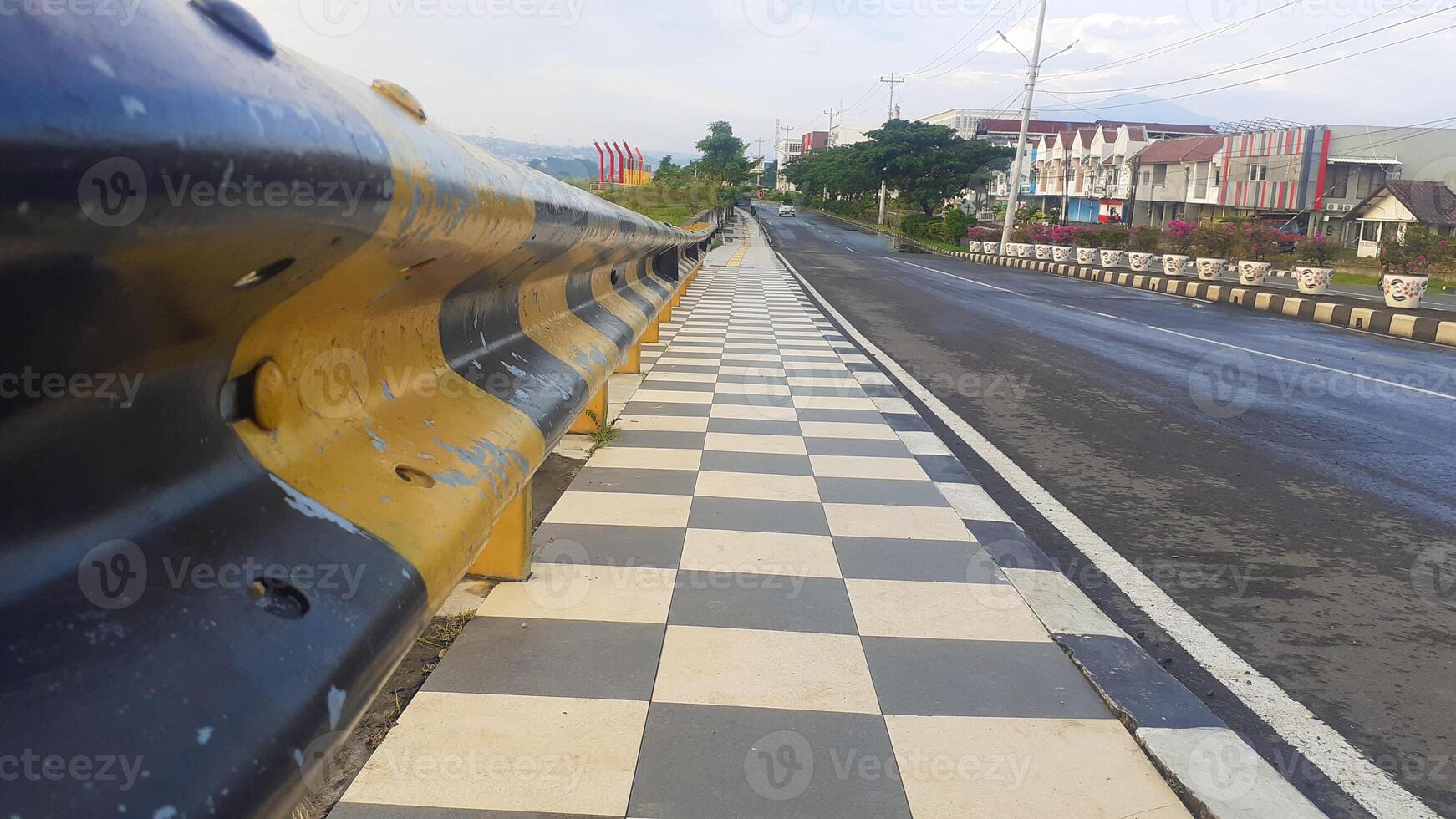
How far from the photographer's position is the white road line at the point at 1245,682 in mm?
2170

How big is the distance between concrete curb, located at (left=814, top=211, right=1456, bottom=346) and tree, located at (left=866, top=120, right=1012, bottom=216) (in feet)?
85.7

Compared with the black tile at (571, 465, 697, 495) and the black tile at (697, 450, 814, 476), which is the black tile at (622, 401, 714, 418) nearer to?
the black tile at (697, 450, 814, 476)

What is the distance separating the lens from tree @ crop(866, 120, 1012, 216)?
51156 mm

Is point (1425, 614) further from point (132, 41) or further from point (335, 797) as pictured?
point (132, 41)

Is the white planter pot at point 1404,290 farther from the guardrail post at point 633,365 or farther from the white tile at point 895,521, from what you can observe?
the white tile at point 895,521

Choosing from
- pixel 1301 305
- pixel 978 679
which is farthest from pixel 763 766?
pixel 1301 305

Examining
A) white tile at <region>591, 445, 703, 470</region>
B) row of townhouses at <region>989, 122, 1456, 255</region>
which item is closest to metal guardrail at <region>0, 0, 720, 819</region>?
white tile at <region>591, 445, 703, 470</region>

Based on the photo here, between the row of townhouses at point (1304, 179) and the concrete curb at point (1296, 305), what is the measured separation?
12.3m

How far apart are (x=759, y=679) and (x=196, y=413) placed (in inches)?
68.7

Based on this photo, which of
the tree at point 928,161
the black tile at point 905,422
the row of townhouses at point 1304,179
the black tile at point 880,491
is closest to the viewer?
the black tile at point 880,491

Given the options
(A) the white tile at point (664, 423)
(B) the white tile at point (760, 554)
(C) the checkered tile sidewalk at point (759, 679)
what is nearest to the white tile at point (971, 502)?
(C) the checkered tile sidewalk at point (759, 679)

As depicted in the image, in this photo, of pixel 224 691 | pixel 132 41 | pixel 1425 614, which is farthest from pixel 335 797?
pixel 1425 614

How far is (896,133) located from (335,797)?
5460 cm

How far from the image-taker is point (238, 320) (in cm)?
106
